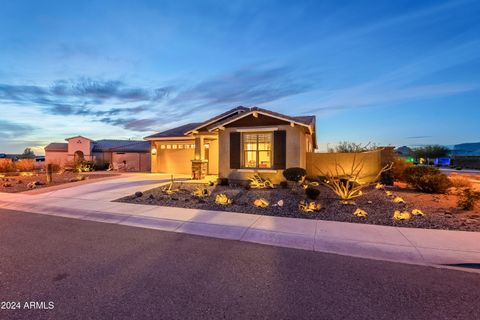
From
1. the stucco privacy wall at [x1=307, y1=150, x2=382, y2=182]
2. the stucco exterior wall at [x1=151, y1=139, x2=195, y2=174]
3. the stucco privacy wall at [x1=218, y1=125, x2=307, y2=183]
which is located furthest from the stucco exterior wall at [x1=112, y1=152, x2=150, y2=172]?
the stucco privacy wall at [x1=307, y1=150, x2=382, y2=182]

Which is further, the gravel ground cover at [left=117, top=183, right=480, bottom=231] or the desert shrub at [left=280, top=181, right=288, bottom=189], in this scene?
the desert shrub at [left=280, top=181, right=288, bottom=189]

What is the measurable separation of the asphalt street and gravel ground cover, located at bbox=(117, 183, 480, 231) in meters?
2.76

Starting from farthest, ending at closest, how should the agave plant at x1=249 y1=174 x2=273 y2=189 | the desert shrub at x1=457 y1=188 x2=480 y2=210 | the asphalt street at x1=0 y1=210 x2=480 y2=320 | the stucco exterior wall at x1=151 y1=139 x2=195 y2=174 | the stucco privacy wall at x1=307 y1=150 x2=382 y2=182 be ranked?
the stucco exterior wall at x1=151 y1=139 x2=195 y2=174 < the stucco privacy wall at x1=307 y1=150 x2=382 y2=182 < the agave plant at x1=249 y1=174 x2=273 y2=189 < the desert shrub at x1=457 y1=188 x2=480 y2=210 < the asphalt street at x1=0 y1=210 x2=480 y2=320

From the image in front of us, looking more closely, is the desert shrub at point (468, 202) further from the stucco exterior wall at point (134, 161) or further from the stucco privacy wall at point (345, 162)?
the stucco exterior wall at point (134, 161)

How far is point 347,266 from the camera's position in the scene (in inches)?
162

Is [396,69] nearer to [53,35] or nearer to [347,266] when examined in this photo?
[347,266]

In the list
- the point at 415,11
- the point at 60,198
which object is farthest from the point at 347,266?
the point at 415,11

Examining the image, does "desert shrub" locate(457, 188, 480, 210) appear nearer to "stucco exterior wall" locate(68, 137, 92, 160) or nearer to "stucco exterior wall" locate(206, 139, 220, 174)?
"stucco exterior wall" locate(206, 139, 220, 174)

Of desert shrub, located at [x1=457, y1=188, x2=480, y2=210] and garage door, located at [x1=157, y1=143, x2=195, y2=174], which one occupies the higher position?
garage door, located at [x1=157, y1=143, x2=195, y2=174]

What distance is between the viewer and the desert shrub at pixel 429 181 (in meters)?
10.9

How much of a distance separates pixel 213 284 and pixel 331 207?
5.79 m

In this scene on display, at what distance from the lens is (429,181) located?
1108cm

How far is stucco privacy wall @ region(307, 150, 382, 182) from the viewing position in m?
14.8

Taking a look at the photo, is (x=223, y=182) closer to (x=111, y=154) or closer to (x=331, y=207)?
(x=331, y=207)
